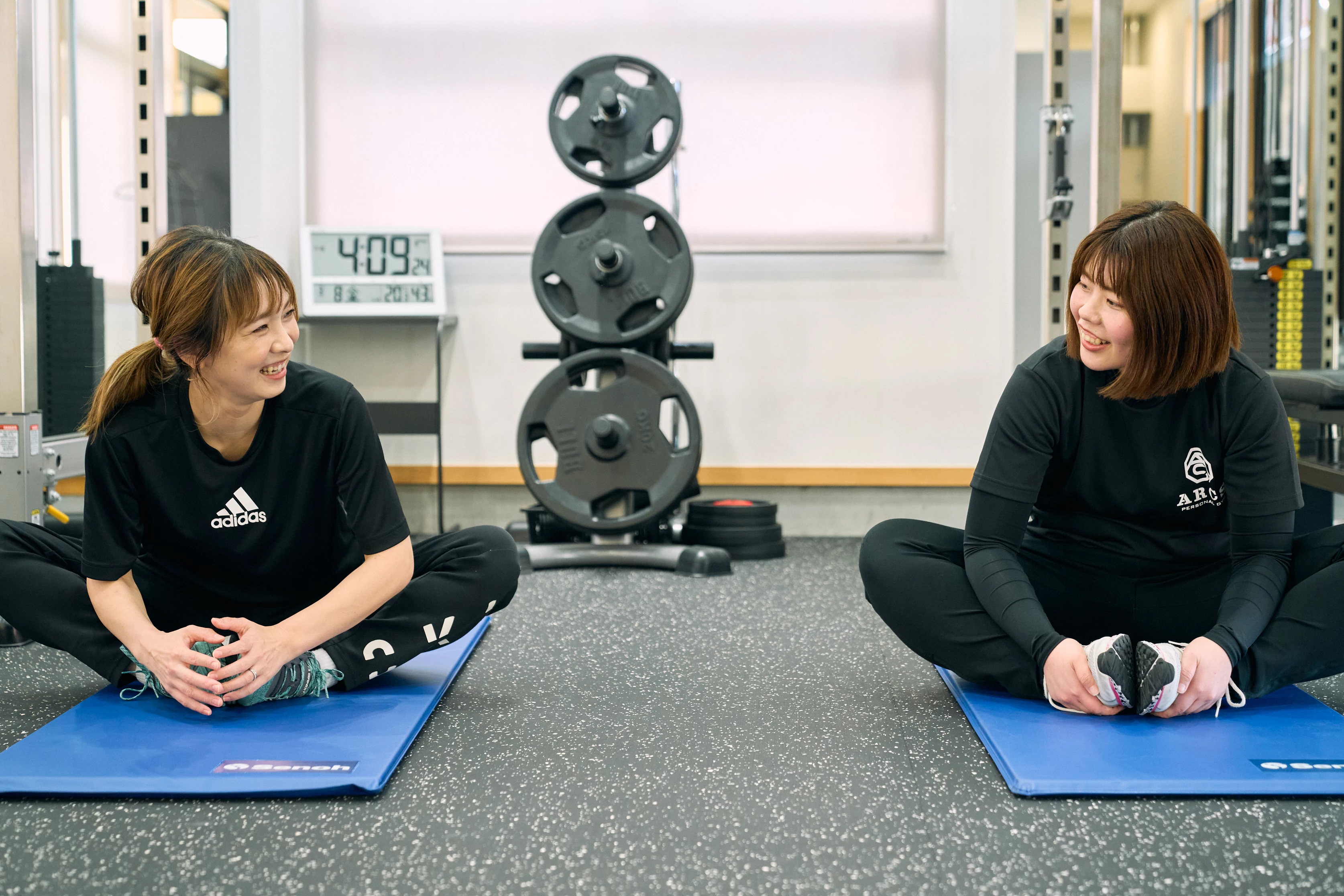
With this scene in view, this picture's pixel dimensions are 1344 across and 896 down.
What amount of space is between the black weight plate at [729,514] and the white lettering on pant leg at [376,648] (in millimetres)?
1569

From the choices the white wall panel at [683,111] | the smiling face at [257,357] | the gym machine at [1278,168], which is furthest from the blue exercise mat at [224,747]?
the gym machine at [1278,168]

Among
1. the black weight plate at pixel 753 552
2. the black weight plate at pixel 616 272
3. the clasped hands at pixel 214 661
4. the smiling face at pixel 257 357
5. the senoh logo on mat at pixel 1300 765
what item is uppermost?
the black weight plate at pixel 616 272

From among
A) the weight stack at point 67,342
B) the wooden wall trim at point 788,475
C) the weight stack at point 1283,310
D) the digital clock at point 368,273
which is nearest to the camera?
the weight stack at point 67,342

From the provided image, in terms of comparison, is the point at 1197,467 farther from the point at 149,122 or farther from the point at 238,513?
the point at 149,122

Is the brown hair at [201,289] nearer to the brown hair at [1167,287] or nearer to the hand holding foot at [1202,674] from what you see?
the brown hair at [1167,287]

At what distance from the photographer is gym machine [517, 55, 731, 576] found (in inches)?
112

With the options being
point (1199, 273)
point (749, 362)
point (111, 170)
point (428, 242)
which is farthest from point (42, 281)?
point (1199, 273)

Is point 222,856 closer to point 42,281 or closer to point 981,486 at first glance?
point 981,486

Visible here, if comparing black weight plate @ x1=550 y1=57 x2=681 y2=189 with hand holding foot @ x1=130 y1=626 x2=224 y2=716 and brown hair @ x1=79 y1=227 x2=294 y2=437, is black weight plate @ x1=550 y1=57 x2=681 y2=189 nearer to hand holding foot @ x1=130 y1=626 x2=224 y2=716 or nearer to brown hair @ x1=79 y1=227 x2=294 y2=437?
brown hair @ x1=79 y1=227 x2=294 y2=437

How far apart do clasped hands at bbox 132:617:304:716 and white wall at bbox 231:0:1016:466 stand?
222cm

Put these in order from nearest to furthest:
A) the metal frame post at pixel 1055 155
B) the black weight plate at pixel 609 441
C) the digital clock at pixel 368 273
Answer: the metal frame post at pixel 1055 155, the black weight plate at pixel 609 441, the digital clock at pixel 368 273

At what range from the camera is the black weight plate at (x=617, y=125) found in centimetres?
284

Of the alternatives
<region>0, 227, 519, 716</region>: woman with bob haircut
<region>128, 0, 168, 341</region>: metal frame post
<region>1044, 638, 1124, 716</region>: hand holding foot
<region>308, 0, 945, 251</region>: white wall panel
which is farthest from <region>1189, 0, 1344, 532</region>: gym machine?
<region>128, 0, 168, 341</region>: metal frame post

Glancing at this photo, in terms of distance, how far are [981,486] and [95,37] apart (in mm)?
2951
